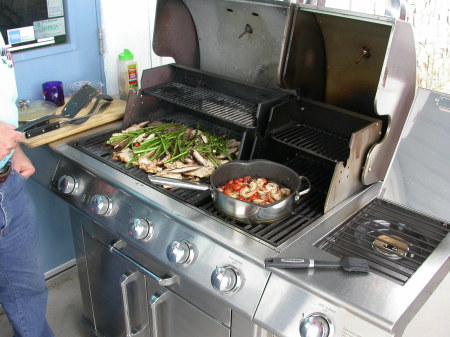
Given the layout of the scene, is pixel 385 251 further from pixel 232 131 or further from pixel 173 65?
pixel 173 65

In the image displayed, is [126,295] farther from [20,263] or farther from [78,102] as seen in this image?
[78,102]

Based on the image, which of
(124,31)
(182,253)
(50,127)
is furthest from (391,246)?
(124,31)

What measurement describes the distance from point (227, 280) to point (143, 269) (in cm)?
44

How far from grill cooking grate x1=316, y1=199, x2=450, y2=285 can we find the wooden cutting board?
1085 millimetres

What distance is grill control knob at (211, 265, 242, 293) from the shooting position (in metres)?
1.25

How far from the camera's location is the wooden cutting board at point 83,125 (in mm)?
1773

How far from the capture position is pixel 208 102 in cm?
178

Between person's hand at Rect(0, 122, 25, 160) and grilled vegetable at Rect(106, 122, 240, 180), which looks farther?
grilled vegetable at Rect(106, 122, 240, 180)

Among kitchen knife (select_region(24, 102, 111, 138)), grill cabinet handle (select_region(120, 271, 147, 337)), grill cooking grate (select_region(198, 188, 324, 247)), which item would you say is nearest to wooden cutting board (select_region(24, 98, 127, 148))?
kitchen knife (select_region(24, 102, 111, 138))

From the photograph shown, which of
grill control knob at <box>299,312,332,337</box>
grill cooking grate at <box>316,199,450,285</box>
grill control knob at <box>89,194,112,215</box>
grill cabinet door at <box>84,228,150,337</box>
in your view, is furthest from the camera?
grill cabinet door at <box>84,228,150,337</box>

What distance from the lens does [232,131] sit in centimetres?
A: 188

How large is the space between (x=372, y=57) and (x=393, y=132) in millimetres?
254

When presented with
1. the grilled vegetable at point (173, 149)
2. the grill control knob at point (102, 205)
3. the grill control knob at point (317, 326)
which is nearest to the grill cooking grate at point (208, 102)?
the grilled vegetable at point (173, 149)

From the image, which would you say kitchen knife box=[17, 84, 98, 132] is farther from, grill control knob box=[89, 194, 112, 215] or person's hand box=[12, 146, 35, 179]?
grill control knob box=[89, 194, 112, 215]
